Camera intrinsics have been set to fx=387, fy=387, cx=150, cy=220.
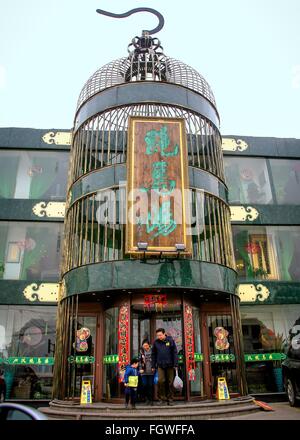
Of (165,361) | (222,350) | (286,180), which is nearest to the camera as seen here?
(165,361)

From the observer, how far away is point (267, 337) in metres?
15.6

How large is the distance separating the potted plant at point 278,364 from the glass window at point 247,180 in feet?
20.5

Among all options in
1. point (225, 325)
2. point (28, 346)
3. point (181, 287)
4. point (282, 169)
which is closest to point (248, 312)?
point (225, 325)

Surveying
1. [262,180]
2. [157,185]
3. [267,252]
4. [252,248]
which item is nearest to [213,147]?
[157,185]

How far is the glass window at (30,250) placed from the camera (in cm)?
1628

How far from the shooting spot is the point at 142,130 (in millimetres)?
14102

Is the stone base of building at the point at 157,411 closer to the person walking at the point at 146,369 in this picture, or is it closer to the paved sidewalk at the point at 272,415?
the paved sidewalk at the point at 272,415

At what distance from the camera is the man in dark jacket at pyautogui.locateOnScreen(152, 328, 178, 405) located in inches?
415

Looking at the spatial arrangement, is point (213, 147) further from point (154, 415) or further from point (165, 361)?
point (154, 415)

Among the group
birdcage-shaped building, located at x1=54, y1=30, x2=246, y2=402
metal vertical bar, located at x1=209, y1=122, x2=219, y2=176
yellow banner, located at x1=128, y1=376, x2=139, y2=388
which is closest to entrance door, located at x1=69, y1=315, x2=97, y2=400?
birdcage-shaped building, located at x1=54, y1=30, x2=246, y2=402

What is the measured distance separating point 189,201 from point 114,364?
592 centimetres

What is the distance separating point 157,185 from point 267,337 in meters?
7.83

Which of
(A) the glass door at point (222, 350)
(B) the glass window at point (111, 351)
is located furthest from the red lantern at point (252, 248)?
(B) the glass window at point (111, 351)

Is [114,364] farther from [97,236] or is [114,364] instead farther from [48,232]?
[48,232]
